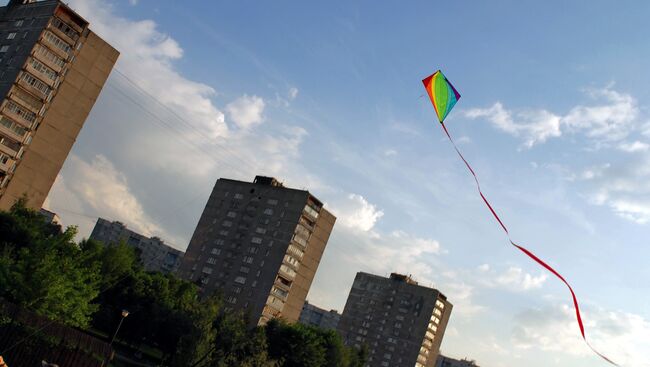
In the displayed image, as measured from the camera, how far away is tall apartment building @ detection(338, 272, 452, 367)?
158 meters

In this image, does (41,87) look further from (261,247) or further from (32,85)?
(261,247)

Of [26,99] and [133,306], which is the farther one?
[26,99]

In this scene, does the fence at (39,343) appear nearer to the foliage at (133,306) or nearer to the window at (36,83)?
the foliage at (133,306)

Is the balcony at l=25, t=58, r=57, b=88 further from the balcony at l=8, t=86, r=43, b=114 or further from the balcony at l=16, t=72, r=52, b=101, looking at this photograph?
the balcony at l=8, t=86, r=43, b=114

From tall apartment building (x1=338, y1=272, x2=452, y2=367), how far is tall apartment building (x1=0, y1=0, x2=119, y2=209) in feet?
332

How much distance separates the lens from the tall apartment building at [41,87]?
259ft

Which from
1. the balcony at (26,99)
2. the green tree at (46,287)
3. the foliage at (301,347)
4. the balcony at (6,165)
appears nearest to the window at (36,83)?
the balcony at (26,99)

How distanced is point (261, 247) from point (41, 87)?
50641mm

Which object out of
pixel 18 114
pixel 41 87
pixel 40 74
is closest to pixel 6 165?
pixel 18 114

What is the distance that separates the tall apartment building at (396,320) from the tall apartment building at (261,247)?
52060 mm

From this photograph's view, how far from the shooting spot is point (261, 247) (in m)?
114

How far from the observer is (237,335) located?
51656 millimetres

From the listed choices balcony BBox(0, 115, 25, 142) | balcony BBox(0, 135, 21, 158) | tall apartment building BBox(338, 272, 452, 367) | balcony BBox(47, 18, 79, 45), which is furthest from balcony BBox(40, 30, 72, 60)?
tall apartment building BBox(338, 272, 452, 367)

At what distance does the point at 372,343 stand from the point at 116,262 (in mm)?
103863
